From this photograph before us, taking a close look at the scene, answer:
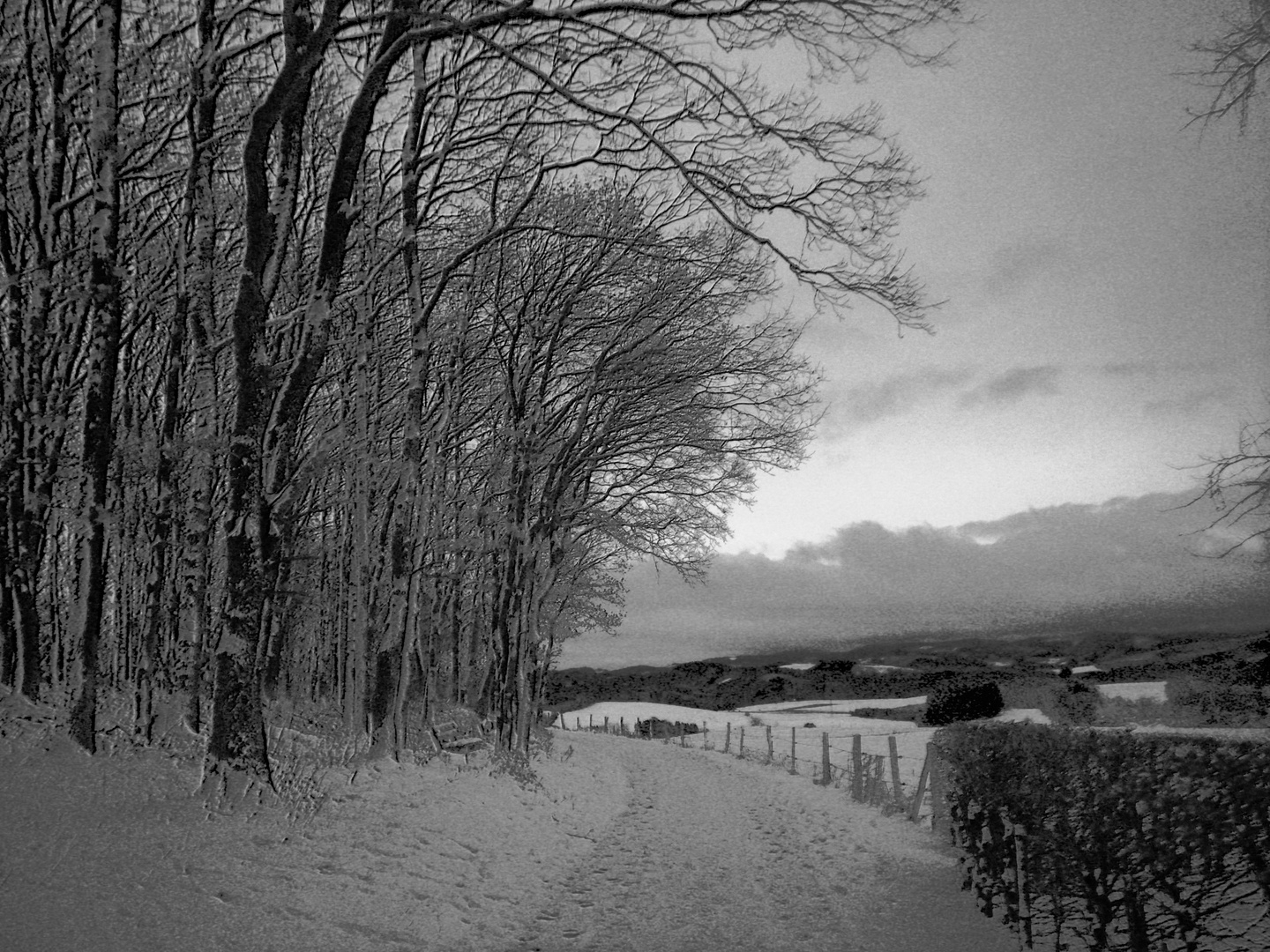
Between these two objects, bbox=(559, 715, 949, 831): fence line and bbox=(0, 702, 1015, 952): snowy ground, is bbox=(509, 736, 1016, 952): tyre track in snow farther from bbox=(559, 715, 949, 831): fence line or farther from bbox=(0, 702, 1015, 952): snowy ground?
bbox=(559, 715, 949, 831): fence line

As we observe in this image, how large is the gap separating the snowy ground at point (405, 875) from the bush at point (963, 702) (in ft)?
73.9

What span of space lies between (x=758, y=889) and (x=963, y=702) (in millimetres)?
27819

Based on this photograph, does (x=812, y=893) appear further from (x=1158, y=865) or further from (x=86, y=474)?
(x=86, y=474)

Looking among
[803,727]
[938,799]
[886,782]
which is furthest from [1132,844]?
[803,727]

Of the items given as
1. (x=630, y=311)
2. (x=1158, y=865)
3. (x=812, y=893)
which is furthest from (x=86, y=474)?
(x=630, y=311)

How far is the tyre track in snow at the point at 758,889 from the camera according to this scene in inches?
233

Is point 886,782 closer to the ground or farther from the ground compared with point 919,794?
Result: closer to the ground

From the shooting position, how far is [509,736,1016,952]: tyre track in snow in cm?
592

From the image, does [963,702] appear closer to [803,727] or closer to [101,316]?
[803,727]

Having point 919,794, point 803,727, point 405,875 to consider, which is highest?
point 405,875

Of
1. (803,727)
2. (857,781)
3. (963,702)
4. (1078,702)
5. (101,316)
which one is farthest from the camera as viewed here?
(803,727)

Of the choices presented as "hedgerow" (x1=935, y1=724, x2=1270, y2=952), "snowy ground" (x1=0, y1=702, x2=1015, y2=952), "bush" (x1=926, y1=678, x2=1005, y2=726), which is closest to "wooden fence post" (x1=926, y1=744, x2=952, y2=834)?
"snowy ground" (x1=0, y1=702, x2=1015, y2=952)

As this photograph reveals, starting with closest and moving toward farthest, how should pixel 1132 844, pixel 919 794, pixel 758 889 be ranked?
1. pixel 1132 844
2. pixel 758 889
3. pixel 919 794

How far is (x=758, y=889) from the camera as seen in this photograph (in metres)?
7.35
